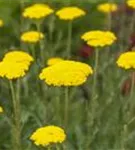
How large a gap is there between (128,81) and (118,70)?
7.6 inches

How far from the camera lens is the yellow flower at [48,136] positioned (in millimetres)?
1828

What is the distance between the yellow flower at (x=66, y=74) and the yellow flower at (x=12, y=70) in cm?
7

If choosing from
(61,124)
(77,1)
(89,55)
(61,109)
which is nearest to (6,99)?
(61,109)

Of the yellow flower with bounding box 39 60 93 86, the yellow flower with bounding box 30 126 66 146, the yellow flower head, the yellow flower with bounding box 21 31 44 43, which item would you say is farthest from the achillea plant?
the yellow flower with bounding box 21 31 44 43

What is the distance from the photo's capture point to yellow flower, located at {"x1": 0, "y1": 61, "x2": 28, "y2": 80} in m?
2.01

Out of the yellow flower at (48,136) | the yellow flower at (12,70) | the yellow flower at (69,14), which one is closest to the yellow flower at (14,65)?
the yellow flower at (12,70)

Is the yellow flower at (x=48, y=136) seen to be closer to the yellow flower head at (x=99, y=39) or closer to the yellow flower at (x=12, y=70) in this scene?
the yellow flower at (x=12, y=70)

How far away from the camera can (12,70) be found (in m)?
2.04

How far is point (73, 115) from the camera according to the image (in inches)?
102

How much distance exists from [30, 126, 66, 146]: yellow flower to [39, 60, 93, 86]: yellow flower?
149mm

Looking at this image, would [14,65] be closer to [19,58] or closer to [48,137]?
[19,58]

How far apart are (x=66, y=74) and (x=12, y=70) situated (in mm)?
178

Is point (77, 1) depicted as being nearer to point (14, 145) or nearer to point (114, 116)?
point (114, 116)

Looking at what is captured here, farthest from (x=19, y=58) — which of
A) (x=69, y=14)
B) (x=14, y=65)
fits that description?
(x=69, y=14)
